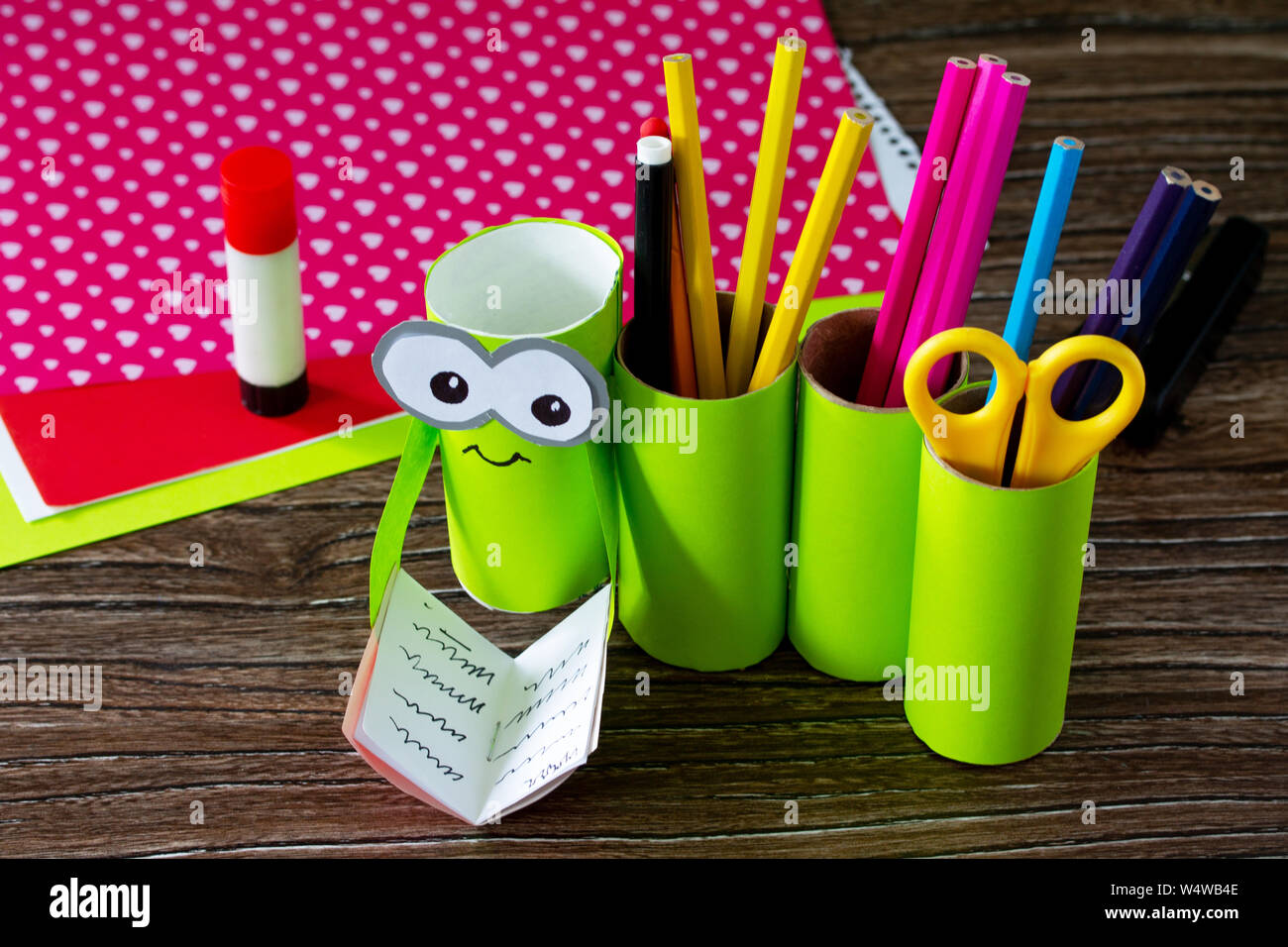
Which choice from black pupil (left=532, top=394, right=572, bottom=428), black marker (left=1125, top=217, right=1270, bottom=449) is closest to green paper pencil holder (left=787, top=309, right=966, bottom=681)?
black pupil (left=532, top=394, right=572, bottom=428)

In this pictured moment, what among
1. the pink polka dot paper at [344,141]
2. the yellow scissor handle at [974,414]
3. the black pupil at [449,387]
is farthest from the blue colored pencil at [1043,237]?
the pink polka dot paper at [344,141]

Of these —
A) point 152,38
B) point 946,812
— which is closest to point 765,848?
point 946,812

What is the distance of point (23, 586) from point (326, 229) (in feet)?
1.14

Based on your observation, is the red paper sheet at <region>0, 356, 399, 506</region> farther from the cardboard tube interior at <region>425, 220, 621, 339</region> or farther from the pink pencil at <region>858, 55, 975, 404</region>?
the pink pencil at <region>858, 55, 975, 404</region>

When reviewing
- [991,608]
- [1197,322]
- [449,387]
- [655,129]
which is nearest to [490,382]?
[449,387]

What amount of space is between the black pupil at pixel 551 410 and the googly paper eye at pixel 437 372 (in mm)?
22

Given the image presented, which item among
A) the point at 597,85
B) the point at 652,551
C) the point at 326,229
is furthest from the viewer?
the point at 597,85

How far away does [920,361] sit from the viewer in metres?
0.56

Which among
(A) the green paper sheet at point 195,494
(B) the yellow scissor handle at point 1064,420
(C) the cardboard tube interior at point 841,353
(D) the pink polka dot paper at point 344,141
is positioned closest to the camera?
(B) the yellow scissor handle at point 1064,420

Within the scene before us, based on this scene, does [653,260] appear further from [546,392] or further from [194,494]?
A: [194,494]

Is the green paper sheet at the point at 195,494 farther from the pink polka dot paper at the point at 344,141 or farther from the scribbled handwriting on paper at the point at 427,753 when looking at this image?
the scribbled handwriting on paper at the point at 427,753

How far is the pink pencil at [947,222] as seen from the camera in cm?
56

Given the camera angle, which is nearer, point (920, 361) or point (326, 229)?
point (920, 361)

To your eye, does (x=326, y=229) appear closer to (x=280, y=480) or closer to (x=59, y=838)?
(x=280, y=480)
